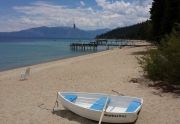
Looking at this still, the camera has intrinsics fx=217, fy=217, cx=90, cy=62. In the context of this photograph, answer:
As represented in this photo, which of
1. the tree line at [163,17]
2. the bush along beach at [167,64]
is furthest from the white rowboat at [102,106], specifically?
the tree line at [163,17]

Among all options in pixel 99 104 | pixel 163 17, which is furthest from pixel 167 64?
pixel 163 17

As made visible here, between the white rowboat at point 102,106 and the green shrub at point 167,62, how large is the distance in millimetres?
3389

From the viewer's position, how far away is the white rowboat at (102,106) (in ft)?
19.1

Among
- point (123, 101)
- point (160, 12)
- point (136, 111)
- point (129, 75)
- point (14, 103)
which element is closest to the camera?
point (136, 111)

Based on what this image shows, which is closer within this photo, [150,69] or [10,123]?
[10,123]

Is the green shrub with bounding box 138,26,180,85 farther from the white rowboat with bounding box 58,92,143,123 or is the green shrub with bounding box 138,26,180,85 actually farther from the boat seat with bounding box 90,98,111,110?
the boat seat with bounding box 90,98,111,110

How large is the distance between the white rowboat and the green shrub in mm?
3389

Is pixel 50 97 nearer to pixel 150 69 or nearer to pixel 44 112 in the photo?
pixel 44 112

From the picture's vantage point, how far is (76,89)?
10.2 metres

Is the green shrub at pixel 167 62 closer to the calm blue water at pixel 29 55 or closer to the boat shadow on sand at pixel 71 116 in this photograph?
the boat shadow on sand at pixel 71 116

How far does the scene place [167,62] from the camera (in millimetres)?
9656

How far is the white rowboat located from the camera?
5.81 meters

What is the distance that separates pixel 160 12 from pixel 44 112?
22993mm

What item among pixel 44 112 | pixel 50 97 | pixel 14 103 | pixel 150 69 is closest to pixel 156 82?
pixel 150 69
